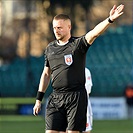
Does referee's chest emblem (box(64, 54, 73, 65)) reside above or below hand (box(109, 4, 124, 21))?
below

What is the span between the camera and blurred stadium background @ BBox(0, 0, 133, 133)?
1081 inches

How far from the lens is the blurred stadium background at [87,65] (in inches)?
1081

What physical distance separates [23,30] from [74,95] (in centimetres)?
2943

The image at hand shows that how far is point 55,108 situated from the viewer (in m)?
9.90

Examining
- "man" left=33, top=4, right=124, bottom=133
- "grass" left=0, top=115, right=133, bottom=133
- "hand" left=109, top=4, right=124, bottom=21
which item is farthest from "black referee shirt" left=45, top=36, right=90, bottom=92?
"grass" left=0, top=115, right=133, bottom=133

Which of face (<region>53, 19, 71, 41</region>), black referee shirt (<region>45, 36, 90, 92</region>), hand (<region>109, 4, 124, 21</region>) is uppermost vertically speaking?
hand (<region>109, 4, 124, 21</region>)

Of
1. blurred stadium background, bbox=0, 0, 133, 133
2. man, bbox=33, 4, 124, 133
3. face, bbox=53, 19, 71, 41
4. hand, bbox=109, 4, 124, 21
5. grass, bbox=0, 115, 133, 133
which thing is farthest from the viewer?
blurred stadium background, bbox=0, 0, 133, 133

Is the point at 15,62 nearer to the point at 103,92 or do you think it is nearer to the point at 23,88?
the point at 23,88

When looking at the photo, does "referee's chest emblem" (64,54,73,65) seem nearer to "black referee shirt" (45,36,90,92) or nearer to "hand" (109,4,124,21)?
"black referee shirt" (45,36,90,92)

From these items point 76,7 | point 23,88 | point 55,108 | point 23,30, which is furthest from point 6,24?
point 55,108

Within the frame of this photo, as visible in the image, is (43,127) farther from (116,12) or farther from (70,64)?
(116,12)

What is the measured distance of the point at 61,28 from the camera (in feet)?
31.7

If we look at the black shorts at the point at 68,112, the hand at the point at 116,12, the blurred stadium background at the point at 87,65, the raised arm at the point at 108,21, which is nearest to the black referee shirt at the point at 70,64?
the black shorts at the point at 68,112

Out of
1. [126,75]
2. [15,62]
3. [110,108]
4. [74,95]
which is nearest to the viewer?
[74,95]
